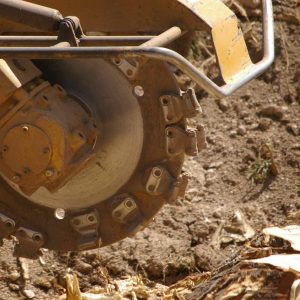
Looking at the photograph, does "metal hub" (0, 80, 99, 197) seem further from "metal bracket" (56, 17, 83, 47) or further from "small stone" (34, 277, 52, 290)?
"small stone" (34, 277, 52, 290)

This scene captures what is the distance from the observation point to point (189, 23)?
3.46 m

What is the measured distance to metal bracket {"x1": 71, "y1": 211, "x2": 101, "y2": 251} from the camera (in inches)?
147

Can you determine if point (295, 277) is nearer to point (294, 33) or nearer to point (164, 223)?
point (164, 223)

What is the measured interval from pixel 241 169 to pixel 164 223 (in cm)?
53

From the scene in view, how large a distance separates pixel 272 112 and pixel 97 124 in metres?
1.68

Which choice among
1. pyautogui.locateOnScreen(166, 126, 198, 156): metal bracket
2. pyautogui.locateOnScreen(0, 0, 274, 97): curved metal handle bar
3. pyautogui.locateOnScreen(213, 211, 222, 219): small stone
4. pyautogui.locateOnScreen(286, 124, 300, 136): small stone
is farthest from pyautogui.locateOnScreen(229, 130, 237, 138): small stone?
pyautogui.locateOnScreen(0, 0, 274, 97): curved metal handle bar

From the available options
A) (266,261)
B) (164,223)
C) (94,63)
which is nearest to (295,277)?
(266,261)

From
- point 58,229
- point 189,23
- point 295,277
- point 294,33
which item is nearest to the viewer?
point 295,277

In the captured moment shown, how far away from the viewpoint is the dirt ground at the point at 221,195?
4285 millimetres

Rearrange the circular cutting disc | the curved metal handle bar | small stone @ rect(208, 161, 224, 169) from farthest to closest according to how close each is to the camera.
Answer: small stone @ rect(208, 161, 224, 169)
the circular cutting disc
the curved metal handle bar

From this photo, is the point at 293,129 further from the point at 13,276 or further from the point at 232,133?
the point at 13,276

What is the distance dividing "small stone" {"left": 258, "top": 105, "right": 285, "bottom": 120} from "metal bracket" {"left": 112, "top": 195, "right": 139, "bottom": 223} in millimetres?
1611

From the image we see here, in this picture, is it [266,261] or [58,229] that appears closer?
[266,261]

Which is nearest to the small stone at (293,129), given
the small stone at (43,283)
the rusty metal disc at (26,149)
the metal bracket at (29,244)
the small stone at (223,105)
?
the small stone at (223,105)
